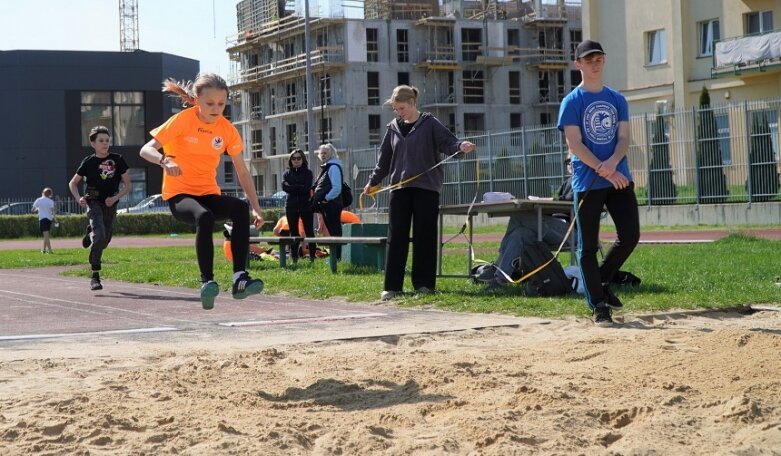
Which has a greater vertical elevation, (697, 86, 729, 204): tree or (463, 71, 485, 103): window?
(463, 71, 485, 103): window

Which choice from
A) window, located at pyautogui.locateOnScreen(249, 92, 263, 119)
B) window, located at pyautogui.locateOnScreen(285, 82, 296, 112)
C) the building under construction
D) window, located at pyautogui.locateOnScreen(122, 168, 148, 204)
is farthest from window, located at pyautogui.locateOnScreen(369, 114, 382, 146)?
window, located at pyautogui.locateOnScreen(122, 168, 148, 204)

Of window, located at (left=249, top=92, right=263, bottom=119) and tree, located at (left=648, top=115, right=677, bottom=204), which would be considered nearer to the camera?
tree, located at (left=648, top=115, right=677, bottom=204)

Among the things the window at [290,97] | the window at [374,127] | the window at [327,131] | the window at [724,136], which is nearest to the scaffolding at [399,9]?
the window at [374,127]

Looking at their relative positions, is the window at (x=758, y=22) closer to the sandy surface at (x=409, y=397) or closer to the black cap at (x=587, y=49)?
the black cap at (x=587, y=49)

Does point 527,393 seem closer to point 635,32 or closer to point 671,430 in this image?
point 671,430

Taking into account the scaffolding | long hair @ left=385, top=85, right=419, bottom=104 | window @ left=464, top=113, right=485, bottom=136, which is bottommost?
long hair @ left=385, top=85, right=419, bottom=104

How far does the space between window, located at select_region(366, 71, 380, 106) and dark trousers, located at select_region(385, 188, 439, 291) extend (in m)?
69.1

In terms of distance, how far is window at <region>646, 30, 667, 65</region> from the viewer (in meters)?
47.9

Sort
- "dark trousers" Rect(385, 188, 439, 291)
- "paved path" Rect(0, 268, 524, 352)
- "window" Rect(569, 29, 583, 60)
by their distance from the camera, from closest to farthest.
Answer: "paved path" Rect(0, 268, 524, 352) → "dark trousers" Rect(385, 188, 439, 291) → "window" Rect(569, 29, 583, 60)

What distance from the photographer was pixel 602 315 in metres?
8.79

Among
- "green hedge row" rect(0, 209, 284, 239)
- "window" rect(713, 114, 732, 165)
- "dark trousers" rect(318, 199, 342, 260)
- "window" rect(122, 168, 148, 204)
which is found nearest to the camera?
"dark trousers" rect(318, 199, 342, 260)

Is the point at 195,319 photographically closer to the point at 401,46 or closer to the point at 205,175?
the point at 205,175

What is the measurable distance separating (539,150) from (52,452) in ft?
106

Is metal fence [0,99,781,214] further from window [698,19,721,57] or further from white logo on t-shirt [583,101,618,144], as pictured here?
white logo on t-shirt [583,101,618,144]
